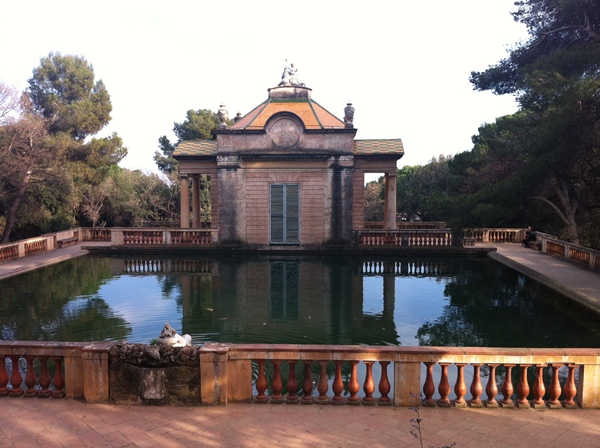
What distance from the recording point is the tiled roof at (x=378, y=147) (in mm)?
23875

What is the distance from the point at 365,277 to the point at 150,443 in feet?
41.9

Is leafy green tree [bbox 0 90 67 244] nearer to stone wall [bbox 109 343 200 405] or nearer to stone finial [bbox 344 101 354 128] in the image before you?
stone finial [bbox 344 101 354 128]

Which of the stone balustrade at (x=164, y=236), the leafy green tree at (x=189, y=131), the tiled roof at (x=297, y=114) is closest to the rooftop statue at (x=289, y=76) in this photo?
the tiled roof at (x=297, y=114)

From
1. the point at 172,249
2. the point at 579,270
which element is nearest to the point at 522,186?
the point at 579,270

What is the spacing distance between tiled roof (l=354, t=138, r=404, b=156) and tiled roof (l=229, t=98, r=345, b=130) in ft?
5.15

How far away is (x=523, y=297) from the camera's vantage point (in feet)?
43.9

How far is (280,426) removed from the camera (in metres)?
4.73

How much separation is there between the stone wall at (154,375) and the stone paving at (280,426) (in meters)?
0.12

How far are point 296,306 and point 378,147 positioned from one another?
47.2ft

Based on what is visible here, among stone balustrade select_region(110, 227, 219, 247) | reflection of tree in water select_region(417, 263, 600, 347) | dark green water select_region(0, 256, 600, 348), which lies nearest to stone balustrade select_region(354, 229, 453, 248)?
dark green water select_region(0, 256, 600, 348)

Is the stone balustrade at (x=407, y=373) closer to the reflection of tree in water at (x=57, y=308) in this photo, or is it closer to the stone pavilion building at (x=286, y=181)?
the reflection of tree in water at (x=57, y=308)

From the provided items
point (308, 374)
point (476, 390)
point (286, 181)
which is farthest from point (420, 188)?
point (308, 374)

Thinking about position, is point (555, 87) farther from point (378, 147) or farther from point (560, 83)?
point (378, 147)

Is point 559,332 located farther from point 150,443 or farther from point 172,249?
point 172,249
